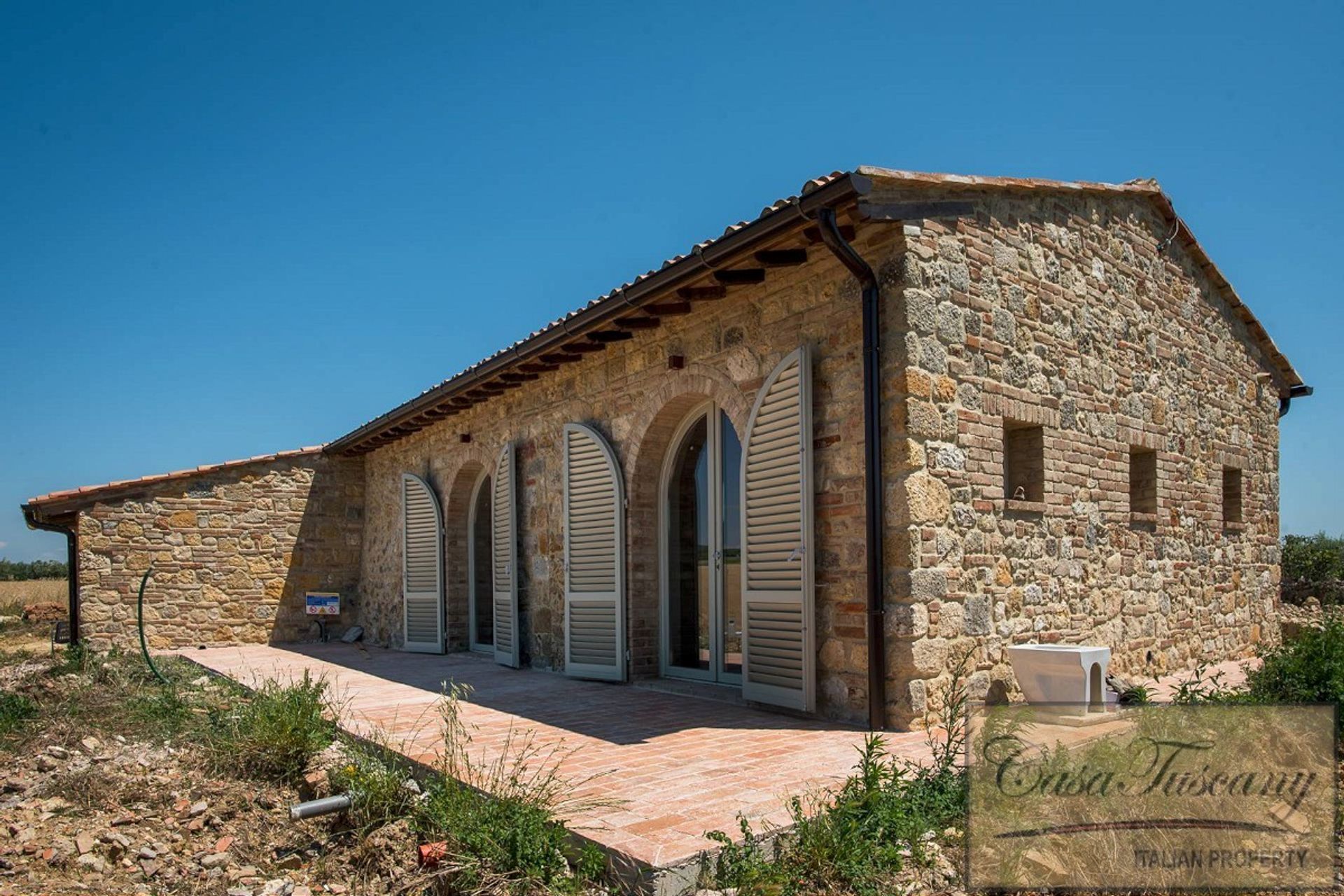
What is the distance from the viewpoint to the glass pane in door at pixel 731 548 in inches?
299

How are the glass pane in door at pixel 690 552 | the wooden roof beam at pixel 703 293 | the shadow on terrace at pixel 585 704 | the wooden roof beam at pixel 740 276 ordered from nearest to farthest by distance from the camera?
the shadow on terrace at pixel 585 704 < the wooden roof beam at pixel 740 276 < the wooden roof beam at pixel 703 293 < the glass pane in door at pixel 690 552

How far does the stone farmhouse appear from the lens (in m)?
6.00

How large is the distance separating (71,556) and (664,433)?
10.6 metres

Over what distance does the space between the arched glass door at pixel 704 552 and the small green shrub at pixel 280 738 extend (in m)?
3.06

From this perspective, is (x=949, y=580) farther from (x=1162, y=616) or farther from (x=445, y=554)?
(x=445, y=554)

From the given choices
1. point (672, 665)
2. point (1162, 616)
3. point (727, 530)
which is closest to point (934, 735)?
point (727, 530)

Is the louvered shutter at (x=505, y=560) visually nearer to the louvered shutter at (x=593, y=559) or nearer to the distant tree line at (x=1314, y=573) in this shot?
the louvered shutter at (x=593, y=559)

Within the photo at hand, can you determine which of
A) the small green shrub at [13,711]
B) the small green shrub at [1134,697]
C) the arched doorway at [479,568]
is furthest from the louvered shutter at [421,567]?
the small green shrub at [1134,697]

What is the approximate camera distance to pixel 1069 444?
7.31m

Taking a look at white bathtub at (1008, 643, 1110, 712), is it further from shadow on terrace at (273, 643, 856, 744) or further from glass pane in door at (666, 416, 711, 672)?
glass pane in door at (666, 416, 711, 672)

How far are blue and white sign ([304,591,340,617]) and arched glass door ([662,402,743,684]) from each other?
7.92m

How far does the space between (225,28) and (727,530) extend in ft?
18.6

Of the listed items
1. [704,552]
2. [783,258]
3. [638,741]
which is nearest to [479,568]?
[704,552]

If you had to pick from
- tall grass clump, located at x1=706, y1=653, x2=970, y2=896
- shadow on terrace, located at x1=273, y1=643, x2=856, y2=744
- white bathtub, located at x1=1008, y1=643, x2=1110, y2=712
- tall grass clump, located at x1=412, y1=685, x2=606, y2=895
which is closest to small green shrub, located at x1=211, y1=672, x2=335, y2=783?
shadow on terrace, located at x1=273, y1=643, x2=856, y2=744
